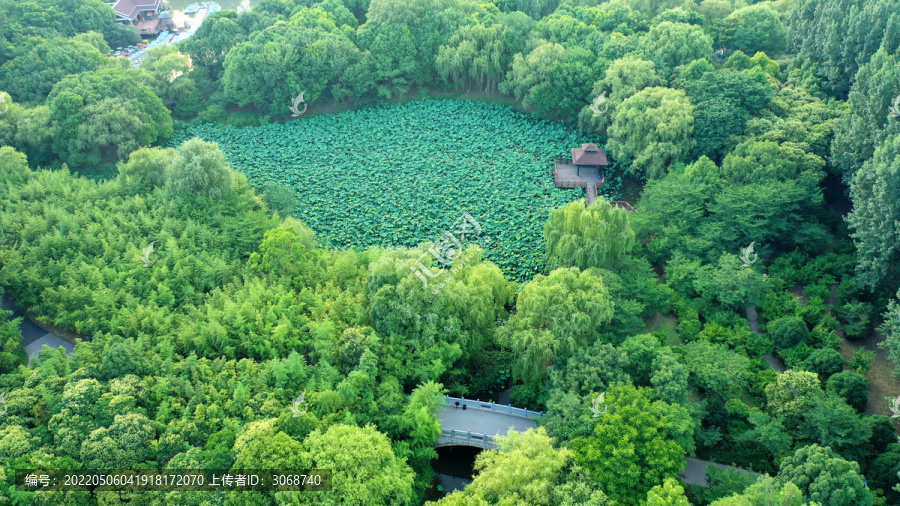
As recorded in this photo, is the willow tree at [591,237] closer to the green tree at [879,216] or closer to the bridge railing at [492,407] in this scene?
the bridge railing at [492,407]

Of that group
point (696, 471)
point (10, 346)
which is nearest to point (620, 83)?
point (696, 471)

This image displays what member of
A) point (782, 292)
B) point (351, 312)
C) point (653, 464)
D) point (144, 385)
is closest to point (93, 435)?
point (144, 385)

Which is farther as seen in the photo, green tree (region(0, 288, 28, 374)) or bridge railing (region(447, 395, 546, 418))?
green tree (region(0, 288, 28, 374))

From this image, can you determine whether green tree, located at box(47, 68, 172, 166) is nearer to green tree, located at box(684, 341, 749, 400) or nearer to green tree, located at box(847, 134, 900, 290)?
green tree, located at box(684, 341, 749, 400)

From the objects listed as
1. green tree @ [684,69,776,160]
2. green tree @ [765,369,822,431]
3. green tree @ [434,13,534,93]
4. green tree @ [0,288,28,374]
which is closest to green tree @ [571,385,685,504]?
green tree @ [765,369,822,431]

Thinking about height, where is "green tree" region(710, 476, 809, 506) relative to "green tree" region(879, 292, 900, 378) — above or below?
below

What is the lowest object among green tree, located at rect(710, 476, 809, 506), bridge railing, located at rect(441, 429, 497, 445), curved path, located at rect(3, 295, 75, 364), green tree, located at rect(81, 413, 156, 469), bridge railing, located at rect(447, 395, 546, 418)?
bridge railing, located at rect(441, 429, 497, 445)

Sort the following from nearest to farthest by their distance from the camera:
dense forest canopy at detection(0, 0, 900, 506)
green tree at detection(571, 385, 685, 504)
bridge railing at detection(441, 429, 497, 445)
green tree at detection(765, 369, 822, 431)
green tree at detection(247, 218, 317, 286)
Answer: green tree at detection(571, 385, 685, 504), dense forest canopy at detection(0, 0, 900, 506), green tree at detection(765, 369, 822, 431), bridge railing at detection(441, 429, 497, 445), green tree at detection(247, 218, 317, 286)
